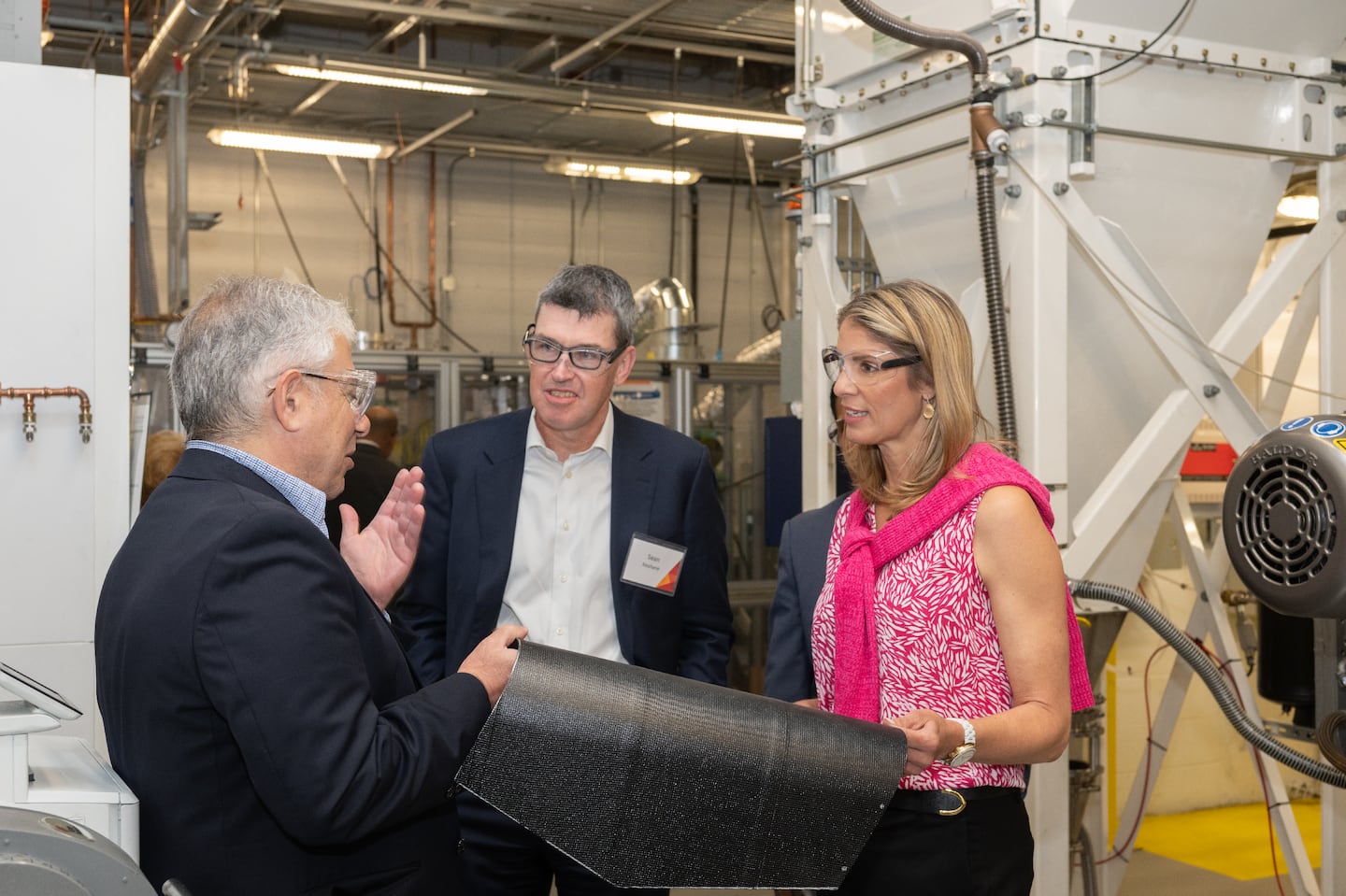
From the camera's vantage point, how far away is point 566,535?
237 centimetres

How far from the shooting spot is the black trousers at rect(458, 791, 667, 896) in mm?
2225

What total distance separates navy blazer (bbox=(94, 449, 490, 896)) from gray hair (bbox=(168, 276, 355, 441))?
0.19 feet

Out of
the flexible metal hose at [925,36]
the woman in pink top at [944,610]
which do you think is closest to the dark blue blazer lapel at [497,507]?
the woman in pink top at [944,610]

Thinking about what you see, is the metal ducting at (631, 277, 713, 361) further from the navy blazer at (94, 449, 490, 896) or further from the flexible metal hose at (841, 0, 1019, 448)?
the navy blazer at (94, 449, 490, 896)

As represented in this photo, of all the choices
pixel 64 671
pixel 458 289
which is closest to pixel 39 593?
pixel 64 671

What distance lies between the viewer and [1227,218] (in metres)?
3.10

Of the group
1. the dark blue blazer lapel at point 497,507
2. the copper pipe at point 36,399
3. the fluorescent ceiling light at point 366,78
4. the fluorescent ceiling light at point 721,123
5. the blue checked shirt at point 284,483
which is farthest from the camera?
the fluorescent ceiling light at point 721,123

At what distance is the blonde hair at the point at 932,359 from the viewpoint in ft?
6.12

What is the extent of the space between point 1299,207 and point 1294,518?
5.00 metres

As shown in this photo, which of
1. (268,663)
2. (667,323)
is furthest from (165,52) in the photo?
(268,663)

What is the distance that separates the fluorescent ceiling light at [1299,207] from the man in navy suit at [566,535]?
485 cm

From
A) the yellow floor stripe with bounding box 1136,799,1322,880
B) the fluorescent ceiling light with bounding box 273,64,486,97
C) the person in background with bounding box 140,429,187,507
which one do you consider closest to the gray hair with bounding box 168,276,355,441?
the person in background with bounding box 140,429,187,507

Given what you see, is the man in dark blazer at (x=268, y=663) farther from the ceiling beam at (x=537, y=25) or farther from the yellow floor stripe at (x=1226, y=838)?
the ceiling beam at (x=537, y=25)

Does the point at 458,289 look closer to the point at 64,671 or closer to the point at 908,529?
the point at 64,671
